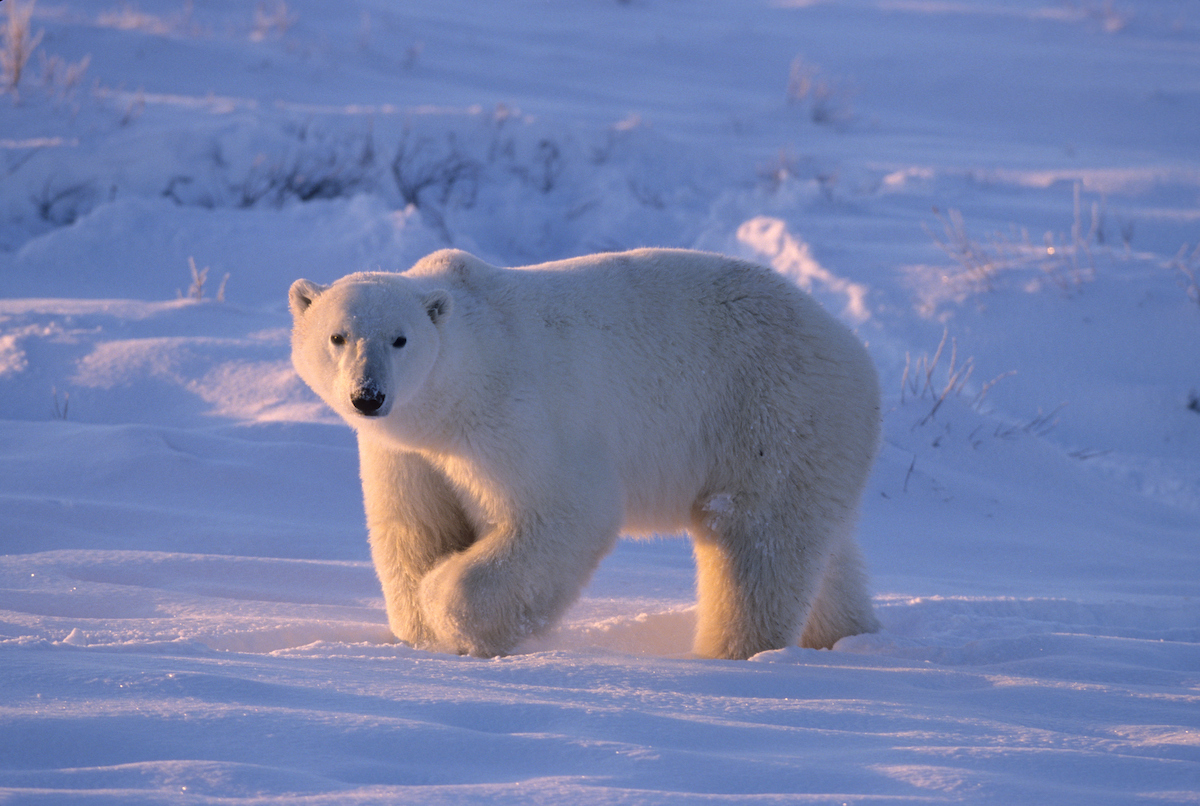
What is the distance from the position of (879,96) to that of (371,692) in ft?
Result: 50.2

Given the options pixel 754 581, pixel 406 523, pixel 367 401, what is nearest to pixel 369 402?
pixel 367 401

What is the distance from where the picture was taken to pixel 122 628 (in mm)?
3178

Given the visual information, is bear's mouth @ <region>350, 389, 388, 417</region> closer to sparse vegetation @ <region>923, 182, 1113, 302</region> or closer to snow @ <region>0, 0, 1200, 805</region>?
snow @ <region>0, 0, 1200, 805</region>

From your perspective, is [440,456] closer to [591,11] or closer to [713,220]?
[713,220]

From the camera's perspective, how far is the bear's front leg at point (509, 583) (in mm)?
3316

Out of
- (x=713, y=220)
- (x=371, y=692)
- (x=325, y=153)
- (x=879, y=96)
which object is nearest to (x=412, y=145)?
(x=325, y=153)

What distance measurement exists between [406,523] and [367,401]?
71 cm

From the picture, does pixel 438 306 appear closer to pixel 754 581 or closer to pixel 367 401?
pixel 367 401

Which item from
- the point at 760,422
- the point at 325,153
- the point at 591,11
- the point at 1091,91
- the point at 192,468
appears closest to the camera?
the point at 760,422

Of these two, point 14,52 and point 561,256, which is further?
point 561,256

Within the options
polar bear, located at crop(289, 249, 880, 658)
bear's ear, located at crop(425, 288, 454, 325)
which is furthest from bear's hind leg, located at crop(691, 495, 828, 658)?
bear's ear, located at crop(425, 288, 454, 325)

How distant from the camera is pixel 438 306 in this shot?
3.28 meters

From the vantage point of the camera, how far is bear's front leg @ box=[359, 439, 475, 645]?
3.50 m

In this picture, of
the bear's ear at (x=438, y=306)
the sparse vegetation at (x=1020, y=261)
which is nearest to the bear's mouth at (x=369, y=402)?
the bear's ear at (x=438, y=306)
